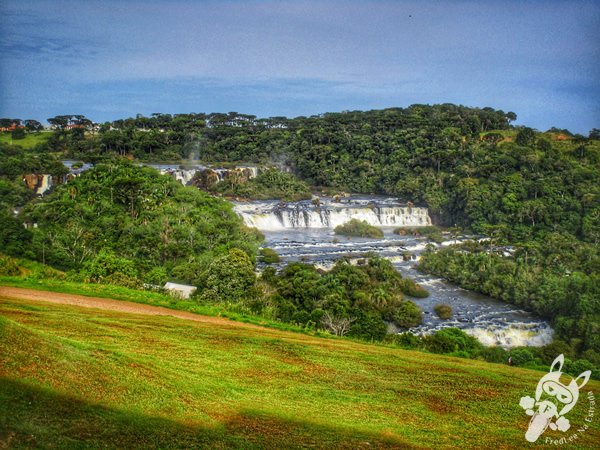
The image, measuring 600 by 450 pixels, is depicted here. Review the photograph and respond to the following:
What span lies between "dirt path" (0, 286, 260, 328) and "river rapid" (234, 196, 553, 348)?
1141cm

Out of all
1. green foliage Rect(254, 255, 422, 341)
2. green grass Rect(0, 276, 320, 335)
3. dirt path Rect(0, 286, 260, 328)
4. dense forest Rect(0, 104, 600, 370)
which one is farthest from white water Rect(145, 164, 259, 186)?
dirt path Rect(0, 286, 260, 328)

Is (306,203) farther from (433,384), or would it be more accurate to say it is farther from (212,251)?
(433,384)

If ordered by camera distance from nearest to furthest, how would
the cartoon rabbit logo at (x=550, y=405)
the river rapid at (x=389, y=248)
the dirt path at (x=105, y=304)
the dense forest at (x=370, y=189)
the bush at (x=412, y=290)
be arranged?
the cartoon rabbit logo at (x=550, y=405), the dirt path at (x=105, y=304), the river rapid at (x=389, y=248), the dense forest at (x=370, y=189), the bush at (x=412, y=290)

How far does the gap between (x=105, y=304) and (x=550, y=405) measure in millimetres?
9113

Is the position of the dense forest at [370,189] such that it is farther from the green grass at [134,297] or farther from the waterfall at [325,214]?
the green grass at [134,297]

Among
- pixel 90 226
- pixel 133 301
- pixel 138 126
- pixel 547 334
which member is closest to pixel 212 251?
pixel 90 226

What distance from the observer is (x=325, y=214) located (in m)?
43.4

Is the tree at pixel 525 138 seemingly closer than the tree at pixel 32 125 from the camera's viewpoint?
Yes

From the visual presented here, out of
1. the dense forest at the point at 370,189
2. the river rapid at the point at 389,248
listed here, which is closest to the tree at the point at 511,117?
the dense forest at the point at 370,189

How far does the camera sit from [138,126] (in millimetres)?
72875

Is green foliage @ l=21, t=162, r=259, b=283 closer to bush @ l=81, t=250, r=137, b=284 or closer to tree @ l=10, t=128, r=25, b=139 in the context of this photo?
bush @ l=81, t=250, r=137, b=284

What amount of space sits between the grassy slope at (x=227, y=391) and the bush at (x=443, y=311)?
1338 cm

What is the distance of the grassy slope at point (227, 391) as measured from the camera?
193 inches

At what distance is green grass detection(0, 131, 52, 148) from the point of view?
56.2 meters
